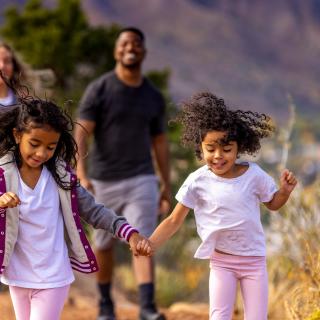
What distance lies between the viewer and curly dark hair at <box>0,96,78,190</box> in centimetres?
404

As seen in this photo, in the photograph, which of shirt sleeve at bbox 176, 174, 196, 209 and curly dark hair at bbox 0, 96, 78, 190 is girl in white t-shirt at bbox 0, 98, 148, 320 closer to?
curly dark hair at bbox 0, 96, 78, 190

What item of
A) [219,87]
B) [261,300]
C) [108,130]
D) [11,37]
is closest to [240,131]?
[261,300]

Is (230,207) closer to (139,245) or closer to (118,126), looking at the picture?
(139,245)

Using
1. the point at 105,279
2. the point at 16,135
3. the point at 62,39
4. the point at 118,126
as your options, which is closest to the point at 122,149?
the point at 118,126

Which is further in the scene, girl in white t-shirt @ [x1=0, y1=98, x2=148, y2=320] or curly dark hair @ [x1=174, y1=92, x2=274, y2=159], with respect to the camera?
curly dark hair @ [x1=174, y1=92, x2=274, y2=159]

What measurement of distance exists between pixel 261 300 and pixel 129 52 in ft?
8.39

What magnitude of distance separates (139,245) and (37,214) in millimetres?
513

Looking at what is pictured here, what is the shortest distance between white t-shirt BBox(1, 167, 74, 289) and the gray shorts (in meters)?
2.12

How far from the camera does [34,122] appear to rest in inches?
159

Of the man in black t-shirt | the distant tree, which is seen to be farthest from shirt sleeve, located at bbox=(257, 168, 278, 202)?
the distant tree

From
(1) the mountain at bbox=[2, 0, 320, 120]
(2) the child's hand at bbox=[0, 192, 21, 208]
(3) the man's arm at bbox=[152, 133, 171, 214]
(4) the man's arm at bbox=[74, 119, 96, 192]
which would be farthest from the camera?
(1) the mountain at bbox=[2, 0, 320, 120]

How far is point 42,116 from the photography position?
4035mm

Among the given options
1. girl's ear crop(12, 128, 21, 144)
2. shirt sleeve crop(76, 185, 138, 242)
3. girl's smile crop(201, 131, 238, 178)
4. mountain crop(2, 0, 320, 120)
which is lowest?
shirt sleeve crop(76, 185, 138, 242)

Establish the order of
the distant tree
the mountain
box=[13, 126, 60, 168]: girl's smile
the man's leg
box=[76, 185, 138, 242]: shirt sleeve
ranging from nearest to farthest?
box=[13, 126, 60, 168]: girl's smile < box=[76, 185, 138, 242]: shirt sleeve < the man's leg < the distant tree < the mountain
